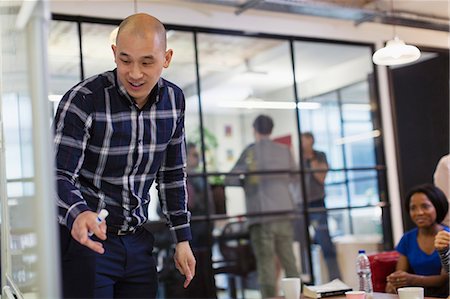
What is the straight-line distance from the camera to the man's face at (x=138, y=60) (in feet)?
5.45

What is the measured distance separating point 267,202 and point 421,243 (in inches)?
77.1

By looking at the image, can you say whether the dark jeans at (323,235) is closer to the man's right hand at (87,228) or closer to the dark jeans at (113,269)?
the dark jeans at (113,269)

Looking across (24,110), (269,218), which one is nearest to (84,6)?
(269,218)

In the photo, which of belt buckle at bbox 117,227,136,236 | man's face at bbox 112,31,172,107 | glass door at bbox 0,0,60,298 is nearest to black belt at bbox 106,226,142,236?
belt buckle at bbox 117,227,136,236

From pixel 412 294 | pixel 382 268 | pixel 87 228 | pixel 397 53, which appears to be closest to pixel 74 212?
pixel 87 228

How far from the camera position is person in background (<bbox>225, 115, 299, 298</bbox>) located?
523 centimetres

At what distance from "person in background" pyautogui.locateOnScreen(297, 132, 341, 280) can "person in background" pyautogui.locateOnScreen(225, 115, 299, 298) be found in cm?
19

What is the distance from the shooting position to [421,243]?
3486mm

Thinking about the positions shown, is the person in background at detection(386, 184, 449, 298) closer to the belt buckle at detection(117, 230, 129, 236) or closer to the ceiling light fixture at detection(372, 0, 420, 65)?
the ceiling light fixture at detection(372, 0, 420, 65)

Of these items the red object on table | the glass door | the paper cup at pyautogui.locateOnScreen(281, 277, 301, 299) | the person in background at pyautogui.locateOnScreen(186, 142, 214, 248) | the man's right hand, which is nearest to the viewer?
the glass door

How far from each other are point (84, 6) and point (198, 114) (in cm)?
125

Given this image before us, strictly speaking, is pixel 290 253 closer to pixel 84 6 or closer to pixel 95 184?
pixel 84 6

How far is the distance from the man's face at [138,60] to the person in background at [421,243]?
2.14m

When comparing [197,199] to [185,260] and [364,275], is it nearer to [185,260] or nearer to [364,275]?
[364,275]
